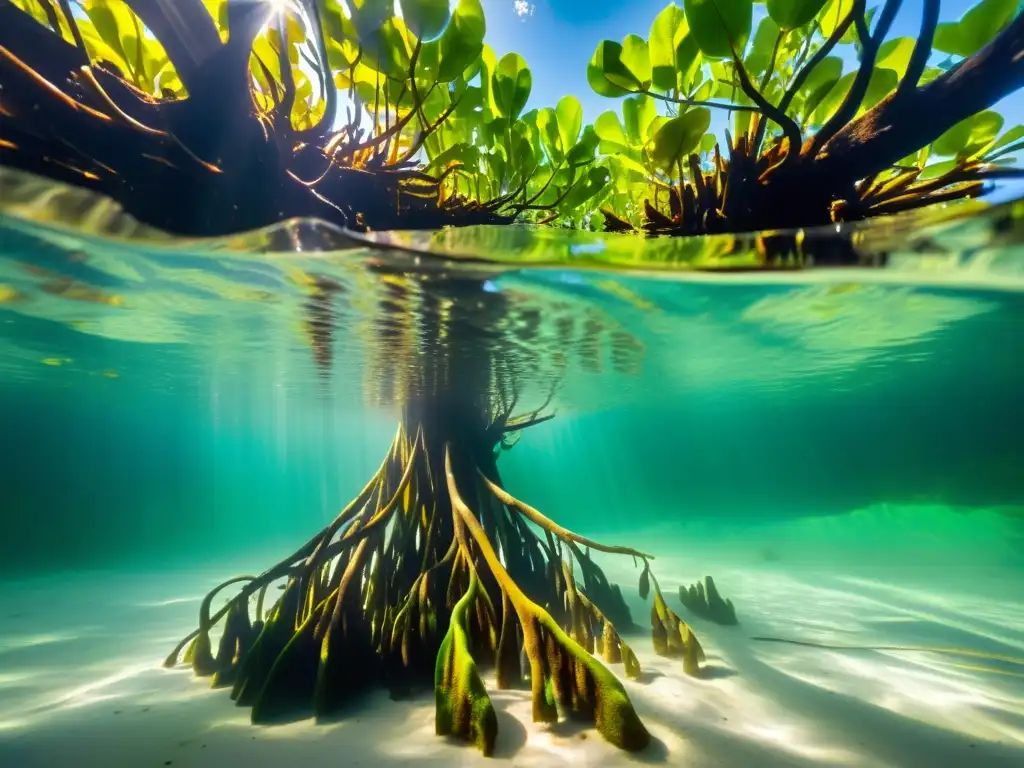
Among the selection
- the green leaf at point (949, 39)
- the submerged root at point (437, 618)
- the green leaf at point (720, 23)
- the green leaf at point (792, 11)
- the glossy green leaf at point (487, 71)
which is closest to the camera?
the green leaf at point (792, 11)

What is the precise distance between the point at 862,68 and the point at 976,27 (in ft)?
3.03

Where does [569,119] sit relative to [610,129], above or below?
above

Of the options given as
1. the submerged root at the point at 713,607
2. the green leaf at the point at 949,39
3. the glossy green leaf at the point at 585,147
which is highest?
the glossy green leaf at the point at 585,147

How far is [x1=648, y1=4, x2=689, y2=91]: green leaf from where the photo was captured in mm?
3014

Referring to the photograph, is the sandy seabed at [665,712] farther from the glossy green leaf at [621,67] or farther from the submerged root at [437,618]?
the glossy green leaf at [621,67]

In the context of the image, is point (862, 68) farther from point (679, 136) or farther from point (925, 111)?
point (679, 136)

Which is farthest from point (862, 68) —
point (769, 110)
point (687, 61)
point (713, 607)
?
point (713, 607)

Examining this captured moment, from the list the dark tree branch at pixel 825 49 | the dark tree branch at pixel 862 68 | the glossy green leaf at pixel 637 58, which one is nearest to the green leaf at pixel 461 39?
the glossy green leaf at pixel 637 58

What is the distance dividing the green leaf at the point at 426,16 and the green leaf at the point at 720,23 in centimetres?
148

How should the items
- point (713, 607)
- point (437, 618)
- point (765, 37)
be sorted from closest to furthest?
point (765, 37), point (437, 618), point (713, 607)

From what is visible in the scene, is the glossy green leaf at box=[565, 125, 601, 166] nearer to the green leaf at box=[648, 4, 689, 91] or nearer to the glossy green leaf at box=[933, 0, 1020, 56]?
the green leaf at box=[648, 4, 689, 91]

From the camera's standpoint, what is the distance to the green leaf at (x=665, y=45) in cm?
301

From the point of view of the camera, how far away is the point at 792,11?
8.06 ft

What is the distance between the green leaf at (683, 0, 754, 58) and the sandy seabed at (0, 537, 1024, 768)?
4.70 m
